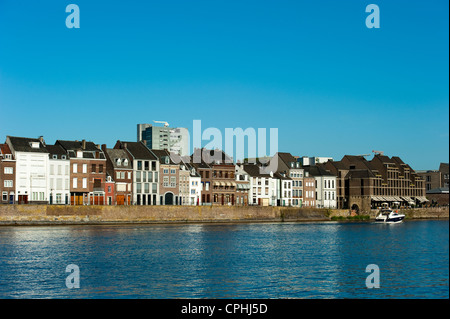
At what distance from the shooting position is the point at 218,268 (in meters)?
43.2

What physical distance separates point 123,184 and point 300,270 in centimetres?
7066

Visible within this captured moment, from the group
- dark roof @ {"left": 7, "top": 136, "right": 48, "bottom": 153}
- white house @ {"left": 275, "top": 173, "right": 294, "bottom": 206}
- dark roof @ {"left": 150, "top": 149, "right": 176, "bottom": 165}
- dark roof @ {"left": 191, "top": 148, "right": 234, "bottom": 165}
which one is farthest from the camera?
white house @ {"left": 275, "top": 173, "right": 294, "bottom": 206}

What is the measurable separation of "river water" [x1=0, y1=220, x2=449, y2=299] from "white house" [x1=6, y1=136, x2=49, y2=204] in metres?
30.9

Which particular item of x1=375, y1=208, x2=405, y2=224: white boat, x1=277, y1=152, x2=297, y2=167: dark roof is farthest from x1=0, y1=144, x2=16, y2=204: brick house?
x1=375, y1=208, x2=405, y2=224: white boat

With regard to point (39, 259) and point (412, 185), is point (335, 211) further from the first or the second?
point (39, 259)

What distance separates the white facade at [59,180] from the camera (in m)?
100

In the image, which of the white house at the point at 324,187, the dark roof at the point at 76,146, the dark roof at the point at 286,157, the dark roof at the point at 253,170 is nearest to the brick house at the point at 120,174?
the dark roof at the point at 76,146

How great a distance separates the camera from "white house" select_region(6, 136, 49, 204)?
317ft

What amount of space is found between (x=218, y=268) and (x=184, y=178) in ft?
245

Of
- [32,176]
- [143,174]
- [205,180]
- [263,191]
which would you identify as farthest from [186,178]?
[32,176]

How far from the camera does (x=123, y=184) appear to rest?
356ft

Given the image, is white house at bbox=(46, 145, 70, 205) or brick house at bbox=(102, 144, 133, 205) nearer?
white house at bbox=(46, 145, 70, 205)

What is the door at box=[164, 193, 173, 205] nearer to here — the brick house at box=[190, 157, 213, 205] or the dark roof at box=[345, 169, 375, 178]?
the brick house at box=[190, 157, 213, 205]

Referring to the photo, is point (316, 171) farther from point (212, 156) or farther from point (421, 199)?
point (421, 199)
